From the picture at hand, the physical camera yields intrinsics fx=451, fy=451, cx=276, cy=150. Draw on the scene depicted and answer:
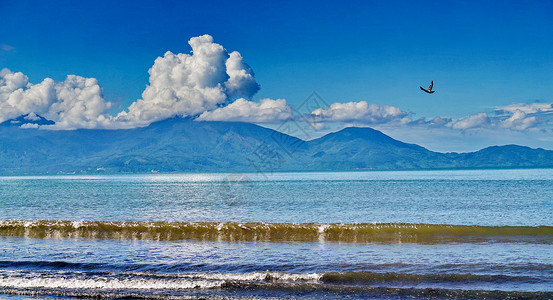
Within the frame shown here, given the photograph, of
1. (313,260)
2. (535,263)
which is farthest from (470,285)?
(313,260)

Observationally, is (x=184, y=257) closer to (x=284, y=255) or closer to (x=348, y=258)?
(x=284, y=255)

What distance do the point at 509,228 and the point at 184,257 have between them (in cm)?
1903

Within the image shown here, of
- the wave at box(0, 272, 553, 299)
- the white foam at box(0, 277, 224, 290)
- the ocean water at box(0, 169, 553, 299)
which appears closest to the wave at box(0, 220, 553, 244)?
the ocean water at box(0, 169, 553, 299)

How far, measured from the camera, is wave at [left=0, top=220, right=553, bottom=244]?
2414cm

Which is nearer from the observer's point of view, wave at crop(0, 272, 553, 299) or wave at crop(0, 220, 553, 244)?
wave at crop(0, 272, 553, 299)

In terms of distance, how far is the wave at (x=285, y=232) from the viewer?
24.1 metres

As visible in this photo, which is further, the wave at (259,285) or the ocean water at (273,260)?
the ocean water at (273,260)

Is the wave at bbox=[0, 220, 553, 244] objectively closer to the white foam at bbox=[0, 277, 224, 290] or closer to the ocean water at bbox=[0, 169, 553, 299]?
the ocean water at bbox=[0, 169, 553, 299]

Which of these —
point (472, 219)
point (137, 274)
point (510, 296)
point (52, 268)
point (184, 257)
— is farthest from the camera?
point (472, 219)

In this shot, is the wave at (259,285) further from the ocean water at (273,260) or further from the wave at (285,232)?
the wave at (285,232)

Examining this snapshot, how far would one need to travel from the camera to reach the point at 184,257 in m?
19.7

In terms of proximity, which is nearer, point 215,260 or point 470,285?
point 470,285

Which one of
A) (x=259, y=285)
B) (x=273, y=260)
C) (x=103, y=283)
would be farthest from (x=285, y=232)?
(x=103, y=283)

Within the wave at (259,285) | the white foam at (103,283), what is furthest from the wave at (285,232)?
Answer: the white foam at (103,283)
